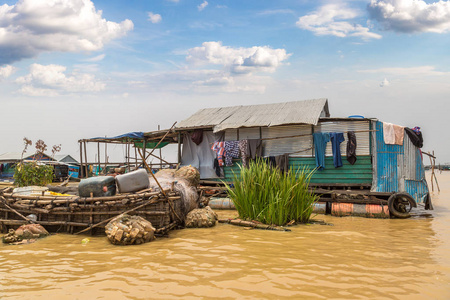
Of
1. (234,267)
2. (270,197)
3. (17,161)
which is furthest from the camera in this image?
(17,161)

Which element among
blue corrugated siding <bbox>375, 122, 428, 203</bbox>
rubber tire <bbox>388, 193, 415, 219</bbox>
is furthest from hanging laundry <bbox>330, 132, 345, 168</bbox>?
rubber tire <bbox>388, 193, 415, 219</bbox>

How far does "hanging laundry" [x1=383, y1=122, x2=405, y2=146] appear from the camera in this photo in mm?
11633

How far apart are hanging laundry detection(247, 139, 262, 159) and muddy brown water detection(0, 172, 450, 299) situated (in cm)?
634

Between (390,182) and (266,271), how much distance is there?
28.9ft

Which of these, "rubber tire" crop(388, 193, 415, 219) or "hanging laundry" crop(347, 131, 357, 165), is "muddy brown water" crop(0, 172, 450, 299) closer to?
"rubber tire" crop(388, 193, 415, 219)

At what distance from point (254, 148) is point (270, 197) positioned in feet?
18.3

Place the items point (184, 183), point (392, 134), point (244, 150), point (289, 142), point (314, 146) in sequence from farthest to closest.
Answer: point (244, 150), point (289, 142), point (314, 146), point (392, 134), point (184, 183)

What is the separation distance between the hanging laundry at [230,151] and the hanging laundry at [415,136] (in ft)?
19.2

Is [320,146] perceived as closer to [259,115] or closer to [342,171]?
[342,171]

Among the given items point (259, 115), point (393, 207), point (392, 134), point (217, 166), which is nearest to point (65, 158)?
point (217, 166)

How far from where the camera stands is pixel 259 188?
7.79 m

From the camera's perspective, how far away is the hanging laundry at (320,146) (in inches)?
478

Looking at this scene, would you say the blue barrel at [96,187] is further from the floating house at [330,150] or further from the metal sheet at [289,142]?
the metal sheet at [289,142]

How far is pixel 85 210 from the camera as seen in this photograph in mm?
6605
